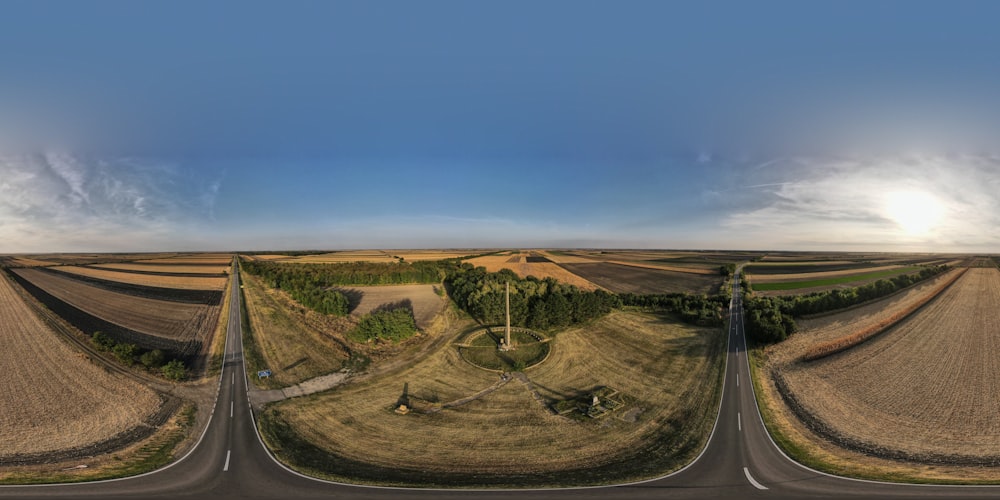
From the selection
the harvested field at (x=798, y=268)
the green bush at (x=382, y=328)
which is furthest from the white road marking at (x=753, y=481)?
the harvested field at (x=798, y=268)

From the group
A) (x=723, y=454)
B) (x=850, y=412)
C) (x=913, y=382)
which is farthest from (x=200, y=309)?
(x=913, y=382)

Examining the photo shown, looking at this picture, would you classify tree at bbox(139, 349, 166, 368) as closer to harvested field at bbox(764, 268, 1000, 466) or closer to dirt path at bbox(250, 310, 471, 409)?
dirt path at bbox(250, 310, 471, 409)

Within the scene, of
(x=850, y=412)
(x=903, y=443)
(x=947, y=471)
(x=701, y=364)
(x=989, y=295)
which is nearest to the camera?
(x=947, y=471)

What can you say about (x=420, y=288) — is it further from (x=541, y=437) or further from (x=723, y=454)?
(x=723, y=454)

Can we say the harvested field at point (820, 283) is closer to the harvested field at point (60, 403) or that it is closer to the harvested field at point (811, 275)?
the harvested field at point (811, 275)

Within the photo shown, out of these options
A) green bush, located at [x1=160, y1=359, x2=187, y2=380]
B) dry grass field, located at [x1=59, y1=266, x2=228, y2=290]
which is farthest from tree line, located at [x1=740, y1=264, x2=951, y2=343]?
dry grass field, located at [x1=59, y1=266, x2=228, y2=290]

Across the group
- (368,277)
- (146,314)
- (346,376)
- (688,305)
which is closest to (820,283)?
(688,305)
